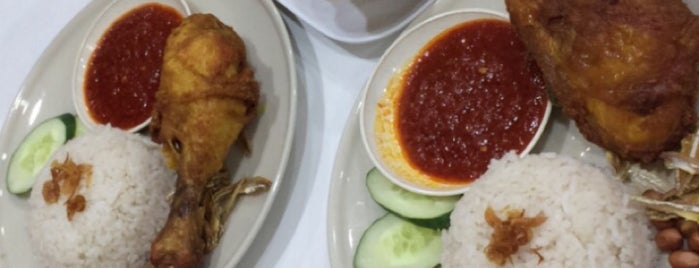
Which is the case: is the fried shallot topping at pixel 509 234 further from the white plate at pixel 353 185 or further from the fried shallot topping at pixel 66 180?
the fried shallot topping at pixel 66 180

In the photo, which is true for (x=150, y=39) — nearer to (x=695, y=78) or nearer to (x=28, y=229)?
(x=28, y=229)

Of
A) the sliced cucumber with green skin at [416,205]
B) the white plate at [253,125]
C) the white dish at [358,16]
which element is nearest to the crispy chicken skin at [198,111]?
the white plate at [253,125]

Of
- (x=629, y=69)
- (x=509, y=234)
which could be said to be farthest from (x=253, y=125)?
(x=629, y=69)

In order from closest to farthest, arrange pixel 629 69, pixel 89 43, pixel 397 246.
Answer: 1. pixel 629 69
2. pixel 397 246
3. pixel 89 43

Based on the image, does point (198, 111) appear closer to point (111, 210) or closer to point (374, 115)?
point (111, 210)

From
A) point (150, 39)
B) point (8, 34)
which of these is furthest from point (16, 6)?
point (150, 39)

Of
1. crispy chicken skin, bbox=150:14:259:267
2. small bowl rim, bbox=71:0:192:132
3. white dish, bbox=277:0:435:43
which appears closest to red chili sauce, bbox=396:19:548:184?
white dish, bbox=277:0:435:43

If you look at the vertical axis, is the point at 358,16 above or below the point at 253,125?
above

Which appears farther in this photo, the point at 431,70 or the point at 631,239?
the point at 431,70
